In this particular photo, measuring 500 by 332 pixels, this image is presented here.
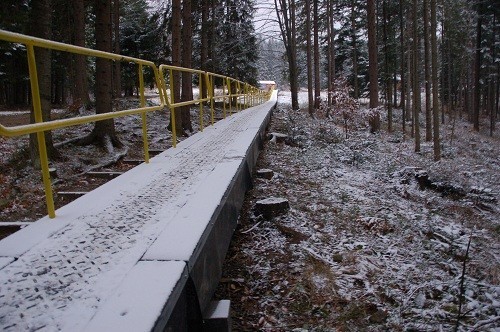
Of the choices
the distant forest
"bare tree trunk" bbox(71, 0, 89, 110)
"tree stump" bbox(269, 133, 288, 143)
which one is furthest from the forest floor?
"bare tree trunk" bbox(71, 0, 89, 110)

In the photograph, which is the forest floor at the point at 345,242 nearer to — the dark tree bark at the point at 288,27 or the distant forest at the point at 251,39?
the distant forest at the point at 251,39

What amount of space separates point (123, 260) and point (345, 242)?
144 inches

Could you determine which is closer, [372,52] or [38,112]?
[38,112]

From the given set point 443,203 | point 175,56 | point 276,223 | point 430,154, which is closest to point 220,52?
point 175,56

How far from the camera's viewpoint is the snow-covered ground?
3.77m

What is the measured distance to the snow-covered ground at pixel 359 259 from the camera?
12.4 ft

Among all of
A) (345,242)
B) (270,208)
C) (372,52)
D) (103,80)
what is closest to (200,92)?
(103,80)

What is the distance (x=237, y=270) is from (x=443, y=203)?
21.4ft

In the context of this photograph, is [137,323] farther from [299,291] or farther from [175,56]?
[175,56]

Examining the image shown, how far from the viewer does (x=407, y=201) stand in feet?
27.1

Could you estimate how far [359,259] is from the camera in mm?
4918

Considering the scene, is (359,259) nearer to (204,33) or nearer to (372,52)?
(372,52)

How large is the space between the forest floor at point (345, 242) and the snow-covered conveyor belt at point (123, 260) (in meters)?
0.85

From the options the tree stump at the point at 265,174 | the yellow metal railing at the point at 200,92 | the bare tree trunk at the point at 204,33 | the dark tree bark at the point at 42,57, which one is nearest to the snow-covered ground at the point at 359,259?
the tree stump at the point at 265,174
